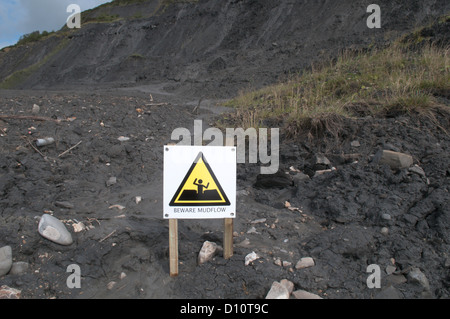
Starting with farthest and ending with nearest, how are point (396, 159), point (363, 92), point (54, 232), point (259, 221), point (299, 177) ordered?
point (363, 92) → point (299, 177) → point (396, 159) → point (259, 221) → point (54, 232)

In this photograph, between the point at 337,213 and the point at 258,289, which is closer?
the point at 258,289

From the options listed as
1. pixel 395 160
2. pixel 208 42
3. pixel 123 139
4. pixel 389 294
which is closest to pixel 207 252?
pixel 389 294

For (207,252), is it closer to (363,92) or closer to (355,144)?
(355,144)

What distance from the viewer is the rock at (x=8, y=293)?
230 centimetres

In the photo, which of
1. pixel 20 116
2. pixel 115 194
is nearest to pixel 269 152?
pixel 115 194

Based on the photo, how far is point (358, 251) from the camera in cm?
284

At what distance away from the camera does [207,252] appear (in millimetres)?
2770

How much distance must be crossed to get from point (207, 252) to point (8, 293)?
1.35 m

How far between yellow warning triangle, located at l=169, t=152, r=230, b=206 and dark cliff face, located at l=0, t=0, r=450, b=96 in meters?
10.4

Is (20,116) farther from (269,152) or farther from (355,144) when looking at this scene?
(355,144)

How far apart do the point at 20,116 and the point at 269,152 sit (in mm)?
4025

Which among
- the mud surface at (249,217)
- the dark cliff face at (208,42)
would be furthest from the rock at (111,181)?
the dark cliff face at (208,42)

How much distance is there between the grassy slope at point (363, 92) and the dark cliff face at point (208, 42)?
3.58 metres

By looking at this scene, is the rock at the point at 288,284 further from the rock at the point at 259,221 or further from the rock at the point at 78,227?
the rock at the point at 78,227
